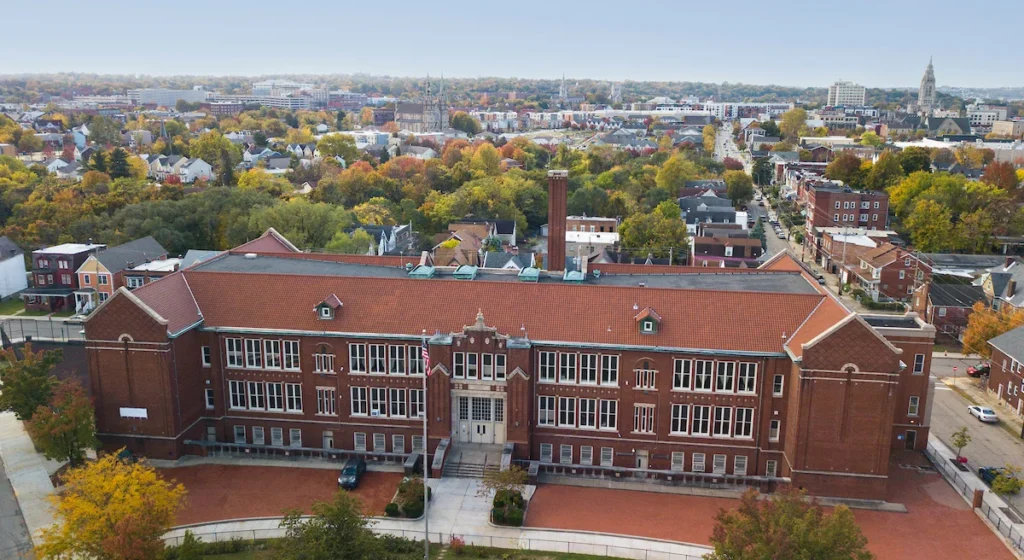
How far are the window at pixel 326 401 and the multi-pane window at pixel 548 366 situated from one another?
14522 mm

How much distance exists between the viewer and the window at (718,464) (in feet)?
164

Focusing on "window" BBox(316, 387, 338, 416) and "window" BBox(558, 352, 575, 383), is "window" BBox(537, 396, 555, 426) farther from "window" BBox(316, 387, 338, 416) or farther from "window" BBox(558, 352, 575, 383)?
"window" BBox(316, 387, 338, 416)

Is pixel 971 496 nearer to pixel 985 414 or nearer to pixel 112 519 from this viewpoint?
pixel 985 414

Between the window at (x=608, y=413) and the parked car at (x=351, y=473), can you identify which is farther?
the window at (x=608, y=413)

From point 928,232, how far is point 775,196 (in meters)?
57.6

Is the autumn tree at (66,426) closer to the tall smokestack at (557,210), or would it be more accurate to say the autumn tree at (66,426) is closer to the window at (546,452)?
the window at (546,452)

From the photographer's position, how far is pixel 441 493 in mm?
48094

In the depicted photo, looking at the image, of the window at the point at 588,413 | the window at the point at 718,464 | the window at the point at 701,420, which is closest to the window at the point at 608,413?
the window at the point at 588,413

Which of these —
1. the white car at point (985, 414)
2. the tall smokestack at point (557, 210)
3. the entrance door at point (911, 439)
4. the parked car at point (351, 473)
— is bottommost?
the white car at point (985, 414)

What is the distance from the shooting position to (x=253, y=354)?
5300cm

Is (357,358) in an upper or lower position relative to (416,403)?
upper

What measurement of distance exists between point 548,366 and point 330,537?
20713mm

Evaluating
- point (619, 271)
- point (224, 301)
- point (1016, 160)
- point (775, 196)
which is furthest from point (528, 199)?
point (1016, 160)

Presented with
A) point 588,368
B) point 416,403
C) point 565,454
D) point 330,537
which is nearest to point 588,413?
point 588,368
